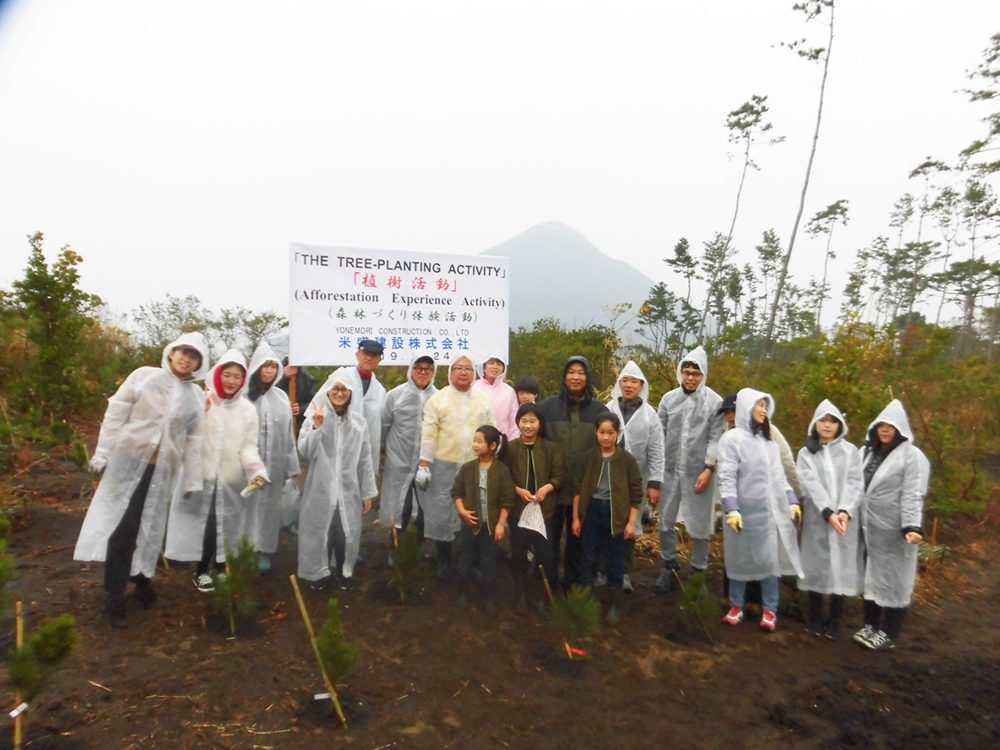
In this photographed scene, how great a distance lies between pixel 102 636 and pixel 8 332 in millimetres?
8113

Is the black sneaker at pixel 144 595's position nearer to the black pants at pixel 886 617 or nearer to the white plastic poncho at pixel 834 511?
the white plastic poncho at pixel 834 511

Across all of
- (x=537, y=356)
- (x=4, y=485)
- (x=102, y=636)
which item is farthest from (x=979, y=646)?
(x=4, y=485)

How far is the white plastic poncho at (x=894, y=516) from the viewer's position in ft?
11.7

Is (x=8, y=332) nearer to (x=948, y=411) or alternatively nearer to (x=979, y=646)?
(x=979, y=646)

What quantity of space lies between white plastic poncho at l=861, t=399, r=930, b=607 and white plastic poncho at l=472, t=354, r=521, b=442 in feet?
7.94

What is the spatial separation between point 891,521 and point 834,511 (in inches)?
12.5

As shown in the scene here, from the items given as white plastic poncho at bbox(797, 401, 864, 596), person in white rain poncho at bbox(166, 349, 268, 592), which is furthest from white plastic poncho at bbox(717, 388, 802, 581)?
person in white rain poncho at bbox(166, 349, 268, 592)

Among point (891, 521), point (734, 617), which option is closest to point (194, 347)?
point (734, 617)

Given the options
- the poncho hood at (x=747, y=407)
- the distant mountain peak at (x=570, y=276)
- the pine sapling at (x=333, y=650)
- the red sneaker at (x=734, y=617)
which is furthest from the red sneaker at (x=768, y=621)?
the distant mountain peak at (x=570, y=276)

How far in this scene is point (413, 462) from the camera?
14.8 feet

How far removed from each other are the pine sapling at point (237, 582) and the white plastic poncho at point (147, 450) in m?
0.55

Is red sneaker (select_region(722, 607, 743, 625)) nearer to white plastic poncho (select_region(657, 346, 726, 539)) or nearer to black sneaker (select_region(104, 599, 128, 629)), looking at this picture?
white plastic poncho (select_region(657, 346, 726, 539))

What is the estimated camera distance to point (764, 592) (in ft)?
12.6

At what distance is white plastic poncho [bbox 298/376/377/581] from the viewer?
12.9ft
